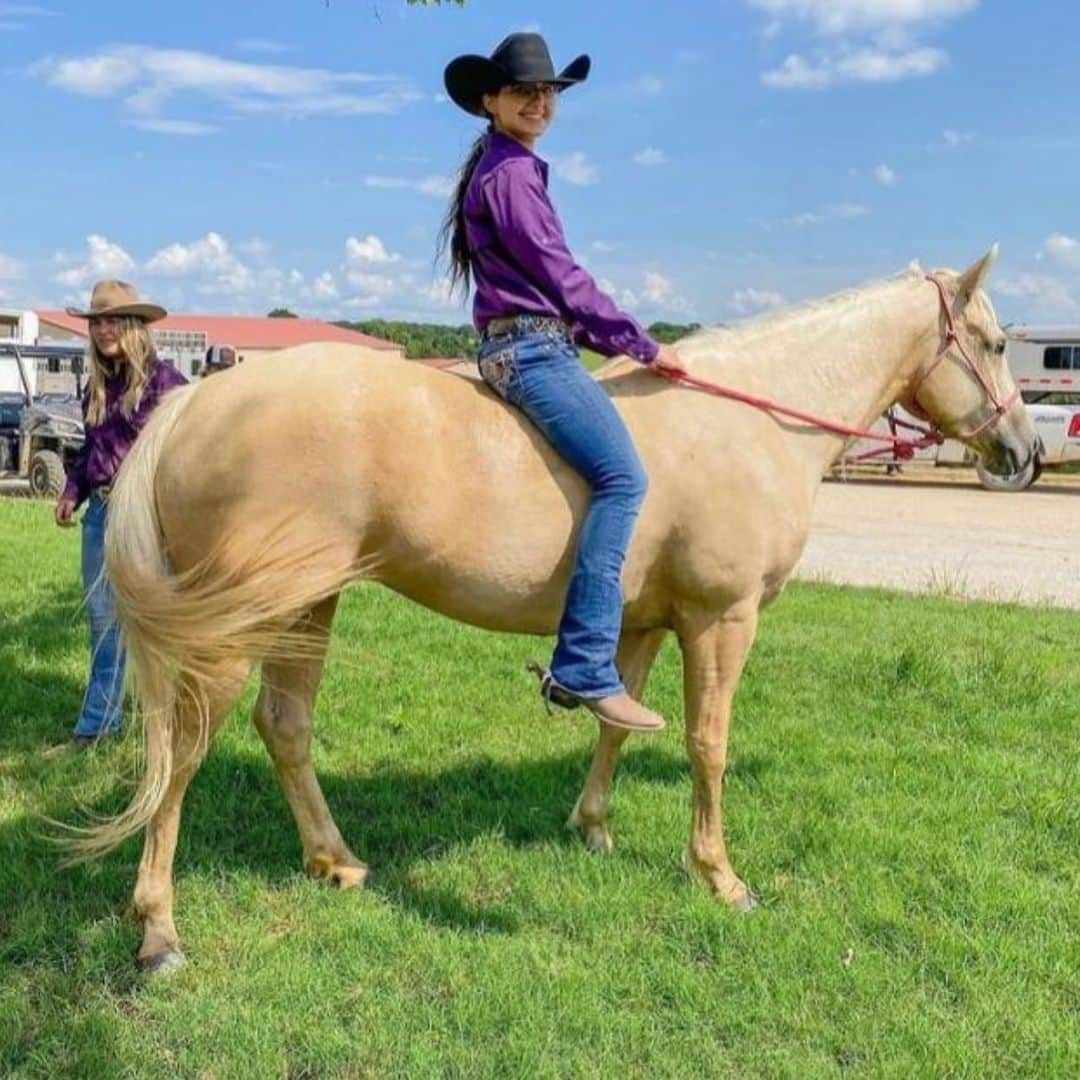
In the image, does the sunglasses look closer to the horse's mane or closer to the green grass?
the horse's mane

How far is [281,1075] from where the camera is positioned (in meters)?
3.00

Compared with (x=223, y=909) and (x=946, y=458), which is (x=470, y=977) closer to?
(x=223, y=909)

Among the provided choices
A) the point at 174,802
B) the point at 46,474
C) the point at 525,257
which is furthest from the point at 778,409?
the point at 46,474

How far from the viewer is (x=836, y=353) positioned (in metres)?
4.39

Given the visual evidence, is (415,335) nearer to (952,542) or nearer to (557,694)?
(952,542)

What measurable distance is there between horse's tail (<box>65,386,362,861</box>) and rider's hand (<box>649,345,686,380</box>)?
126cm

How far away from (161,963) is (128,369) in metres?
2.93

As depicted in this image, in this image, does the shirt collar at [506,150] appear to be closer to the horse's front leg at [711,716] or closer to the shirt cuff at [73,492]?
the horse's front leg at [711,716]

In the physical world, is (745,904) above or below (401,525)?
below

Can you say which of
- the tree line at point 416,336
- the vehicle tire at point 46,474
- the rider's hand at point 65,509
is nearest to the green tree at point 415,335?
the tree line at point 416,336

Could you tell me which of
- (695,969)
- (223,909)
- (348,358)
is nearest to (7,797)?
(223,909)

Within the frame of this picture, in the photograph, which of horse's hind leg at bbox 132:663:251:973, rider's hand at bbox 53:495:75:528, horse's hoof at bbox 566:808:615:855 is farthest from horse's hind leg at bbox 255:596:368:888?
rider's hand at bbox 53:495:75:528

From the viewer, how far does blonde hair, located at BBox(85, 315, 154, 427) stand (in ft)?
17.2

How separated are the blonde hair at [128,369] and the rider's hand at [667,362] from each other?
8.74 ft
